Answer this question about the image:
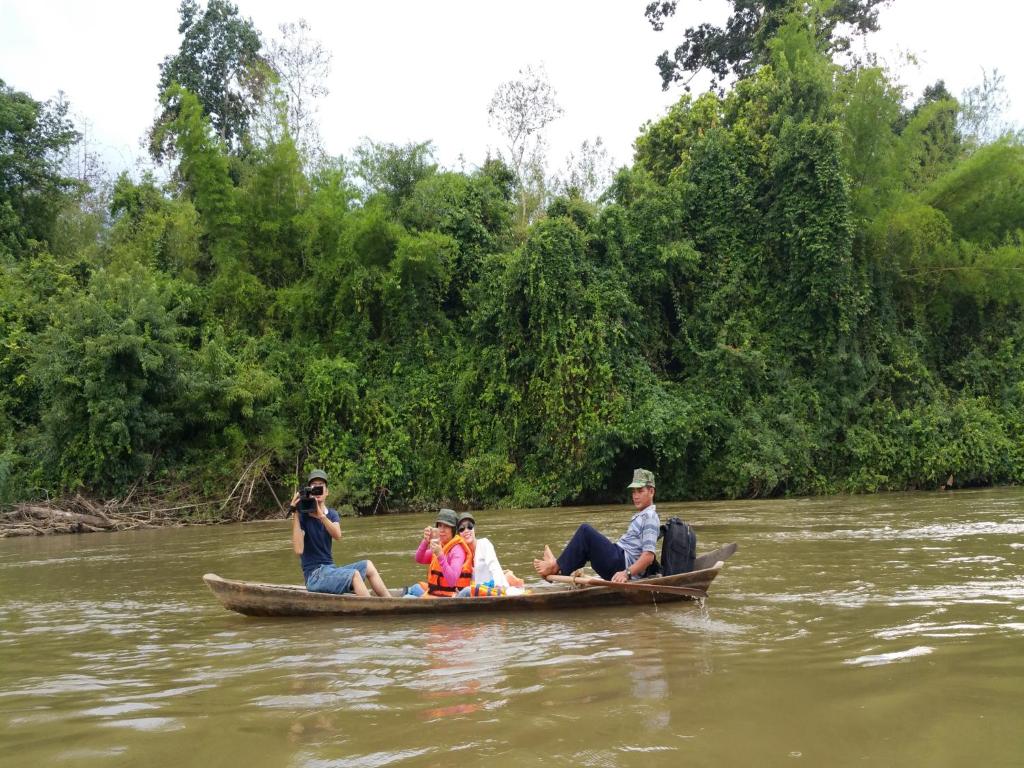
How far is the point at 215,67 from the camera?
29.2 meters

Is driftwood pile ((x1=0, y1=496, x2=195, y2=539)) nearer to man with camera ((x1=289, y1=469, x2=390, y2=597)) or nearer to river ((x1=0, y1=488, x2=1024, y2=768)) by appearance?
river ((x1=0, y1=488, x2=1024, y2=768))

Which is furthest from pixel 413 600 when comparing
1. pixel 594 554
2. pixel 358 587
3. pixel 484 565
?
pixel 594 554

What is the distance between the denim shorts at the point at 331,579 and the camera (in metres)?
6.68

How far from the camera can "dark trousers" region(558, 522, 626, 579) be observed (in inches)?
275

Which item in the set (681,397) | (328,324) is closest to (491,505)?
(681,397)

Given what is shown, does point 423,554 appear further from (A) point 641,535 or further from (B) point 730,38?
(B) point 730,38

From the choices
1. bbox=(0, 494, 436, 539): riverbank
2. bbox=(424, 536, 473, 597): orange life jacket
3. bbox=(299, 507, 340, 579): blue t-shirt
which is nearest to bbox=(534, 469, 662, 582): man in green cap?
bbox=(424, 536, 473, 597): orange life jacket

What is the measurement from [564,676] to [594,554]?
2.63m

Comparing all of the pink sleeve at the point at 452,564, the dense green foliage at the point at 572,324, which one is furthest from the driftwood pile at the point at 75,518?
the pink sleeve at the point at 452,564

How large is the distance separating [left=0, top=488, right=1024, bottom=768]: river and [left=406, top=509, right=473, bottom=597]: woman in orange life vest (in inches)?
15.6

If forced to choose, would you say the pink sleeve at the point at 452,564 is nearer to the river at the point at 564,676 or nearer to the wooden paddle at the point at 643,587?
the river at the point at 564,676

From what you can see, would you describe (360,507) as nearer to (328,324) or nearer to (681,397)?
(328,324)

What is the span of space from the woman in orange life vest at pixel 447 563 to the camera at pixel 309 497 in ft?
3.05

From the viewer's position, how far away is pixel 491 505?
1752 centimetres
